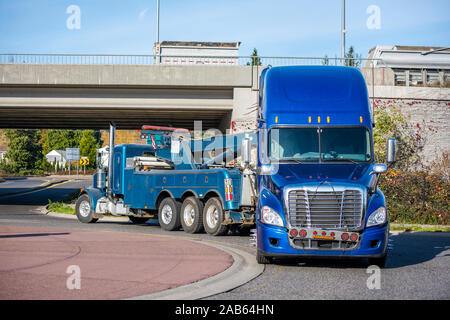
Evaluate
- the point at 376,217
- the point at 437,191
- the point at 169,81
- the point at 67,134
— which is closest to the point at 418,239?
the point at 437,191

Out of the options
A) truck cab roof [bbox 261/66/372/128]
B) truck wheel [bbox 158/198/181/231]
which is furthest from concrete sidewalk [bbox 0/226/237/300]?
truck cab roof [bbox 261/66/372/128]

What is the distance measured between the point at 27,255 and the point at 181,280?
3.69 m

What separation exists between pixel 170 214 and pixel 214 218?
6.89 feet

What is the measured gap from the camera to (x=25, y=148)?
93750 millimetres

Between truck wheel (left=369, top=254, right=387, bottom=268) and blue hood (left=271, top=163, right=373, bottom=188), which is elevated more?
blue hood (left=271, top=163, right=373, bottom=188)

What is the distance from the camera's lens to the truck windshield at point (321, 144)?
33.9ft

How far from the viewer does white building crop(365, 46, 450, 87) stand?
2817cm

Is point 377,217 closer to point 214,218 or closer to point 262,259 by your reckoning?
point 262,259

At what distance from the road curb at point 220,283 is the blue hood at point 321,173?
1.59 metres

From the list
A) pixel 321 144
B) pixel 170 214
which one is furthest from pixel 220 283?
pixel 170 214

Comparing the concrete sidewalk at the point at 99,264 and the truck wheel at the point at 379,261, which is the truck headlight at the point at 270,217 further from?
the truck wheel at the point at 379,261

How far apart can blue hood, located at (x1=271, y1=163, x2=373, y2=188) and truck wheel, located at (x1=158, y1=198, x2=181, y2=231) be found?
23.3ft

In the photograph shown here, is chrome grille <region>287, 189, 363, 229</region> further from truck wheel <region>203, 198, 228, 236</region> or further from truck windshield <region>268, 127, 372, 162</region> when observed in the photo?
truck wheel <region>203, 198, 228, 236</region>
